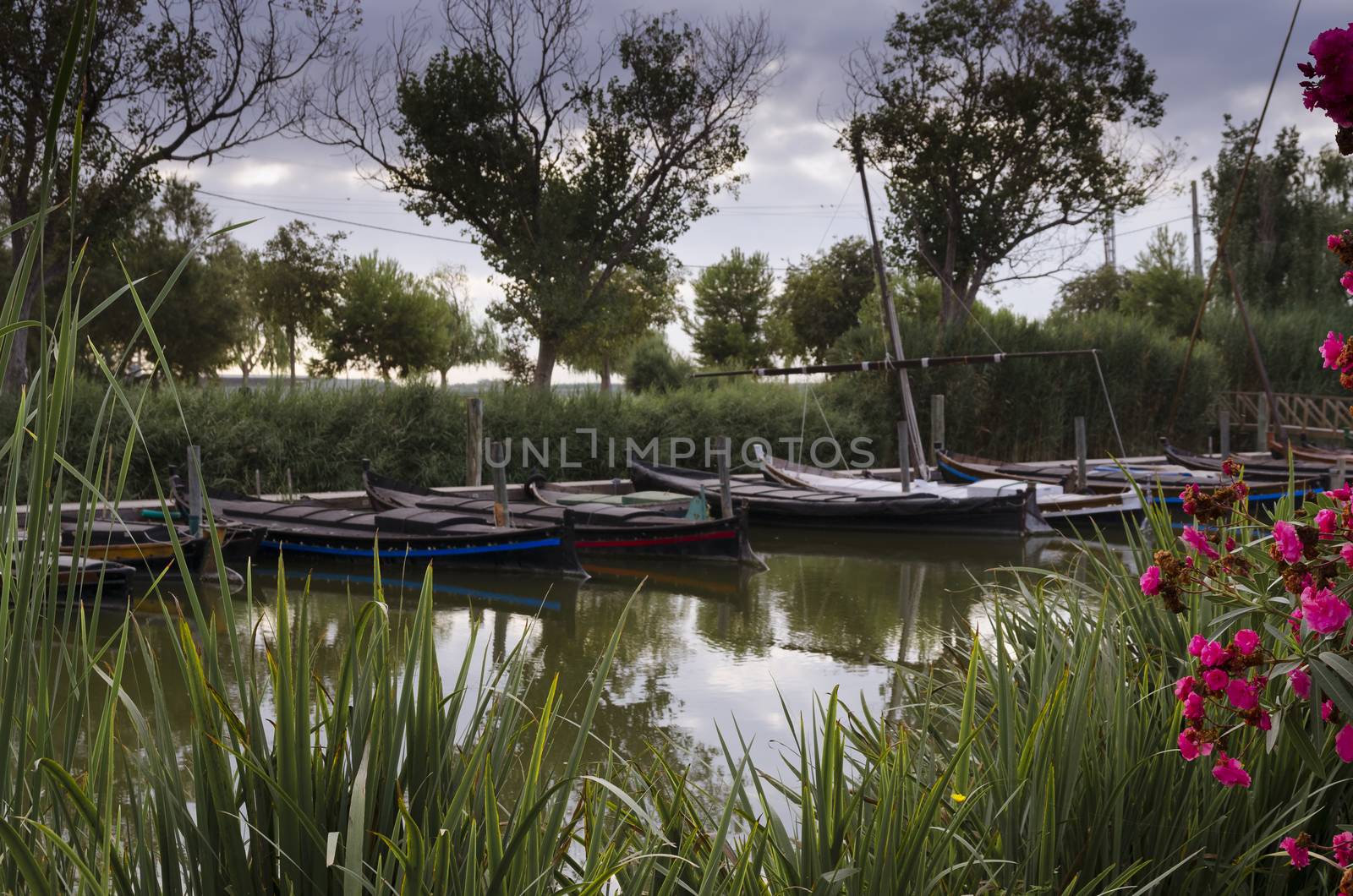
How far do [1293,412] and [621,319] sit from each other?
15396mm

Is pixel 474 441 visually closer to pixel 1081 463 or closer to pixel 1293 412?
pixel 1081 463

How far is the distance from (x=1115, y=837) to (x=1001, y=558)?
1135 centimetres

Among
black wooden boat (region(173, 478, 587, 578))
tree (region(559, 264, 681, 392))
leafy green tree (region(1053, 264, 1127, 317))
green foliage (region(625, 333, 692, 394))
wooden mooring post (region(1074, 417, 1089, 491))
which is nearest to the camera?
black wooden boat (region(173, 478, 587, 578))

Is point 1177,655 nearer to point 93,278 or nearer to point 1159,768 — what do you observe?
point 1159,768

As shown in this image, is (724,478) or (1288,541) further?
(724,478)

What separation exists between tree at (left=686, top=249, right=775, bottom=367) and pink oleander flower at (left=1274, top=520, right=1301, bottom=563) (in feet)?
137

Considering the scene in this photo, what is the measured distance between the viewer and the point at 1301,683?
191 centimetres

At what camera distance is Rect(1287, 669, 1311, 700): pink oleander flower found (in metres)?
1.90

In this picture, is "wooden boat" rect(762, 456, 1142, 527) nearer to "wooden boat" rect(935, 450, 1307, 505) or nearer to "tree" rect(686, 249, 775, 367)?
"wooden boat" rect(935, 450, 1307, 505)

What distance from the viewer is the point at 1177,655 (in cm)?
324

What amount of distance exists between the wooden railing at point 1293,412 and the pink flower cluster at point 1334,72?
24.6 m

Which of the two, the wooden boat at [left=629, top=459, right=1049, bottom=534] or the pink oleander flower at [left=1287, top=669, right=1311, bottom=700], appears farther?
the wooden boat at [left=629, top=459, right=1049, bottom=534]

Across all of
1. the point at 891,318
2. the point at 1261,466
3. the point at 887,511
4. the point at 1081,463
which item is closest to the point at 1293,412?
the point at 1261,466

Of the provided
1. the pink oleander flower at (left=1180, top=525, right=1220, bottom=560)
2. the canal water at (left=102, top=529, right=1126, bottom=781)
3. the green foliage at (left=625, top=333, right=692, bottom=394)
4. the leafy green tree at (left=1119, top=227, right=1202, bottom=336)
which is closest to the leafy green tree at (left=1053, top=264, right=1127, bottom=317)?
the leafy green tree at (left=1119, top=227, right=1202, bottom=336)
